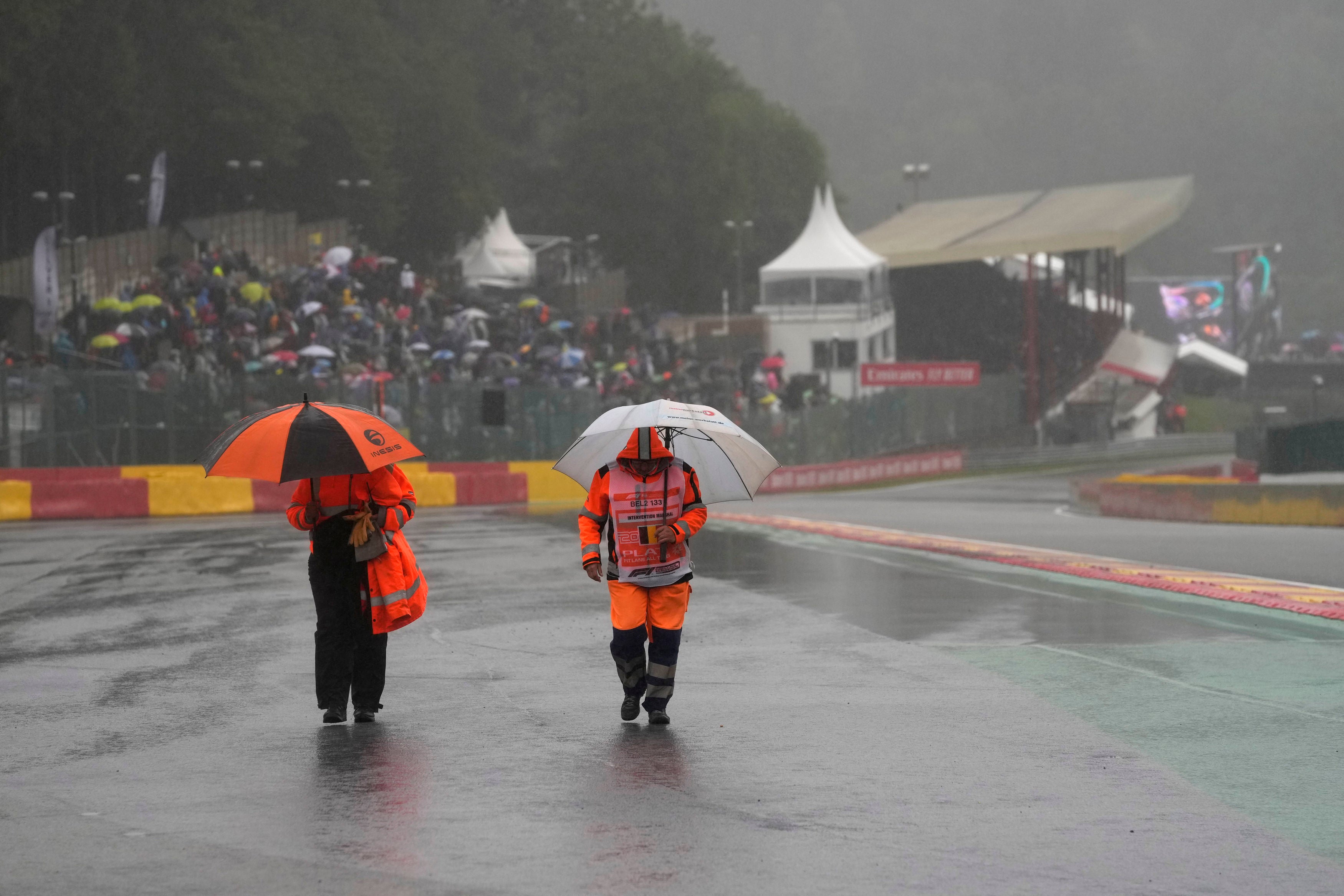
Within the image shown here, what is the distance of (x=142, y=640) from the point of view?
1155cm

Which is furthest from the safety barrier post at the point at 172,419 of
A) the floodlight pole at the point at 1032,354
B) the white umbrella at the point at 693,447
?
the floodlight pole at the point at 1032,354

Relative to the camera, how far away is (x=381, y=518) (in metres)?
8.23

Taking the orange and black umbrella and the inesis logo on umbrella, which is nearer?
the orange and black umbrella

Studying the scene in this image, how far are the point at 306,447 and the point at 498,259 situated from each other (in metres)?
60.2

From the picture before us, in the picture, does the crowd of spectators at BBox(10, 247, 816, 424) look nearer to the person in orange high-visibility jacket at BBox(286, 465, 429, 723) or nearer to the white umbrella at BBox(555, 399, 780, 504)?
the person in orange high-visibility jacket at BBox(286, 465, 429, 723)

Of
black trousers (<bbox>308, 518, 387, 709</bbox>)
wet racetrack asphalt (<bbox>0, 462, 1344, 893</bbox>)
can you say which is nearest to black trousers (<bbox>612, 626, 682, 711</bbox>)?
wet racetrack asphalt (<bbox>0, 462, 1344, 893</bbox>)

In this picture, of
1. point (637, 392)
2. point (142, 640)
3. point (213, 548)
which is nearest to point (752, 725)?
point (142, 640)

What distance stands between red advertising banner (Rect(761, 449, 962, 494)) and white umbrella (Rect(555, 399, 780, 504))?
98.6 ft

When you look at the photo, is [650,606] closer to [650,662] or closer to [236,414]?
[650,662]

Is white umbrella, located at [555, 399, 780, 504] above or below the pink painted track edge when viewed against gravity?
above

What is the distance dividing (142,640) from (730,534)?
36.4 feet

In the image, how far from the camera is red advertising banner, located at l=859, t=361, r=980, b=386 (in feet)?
179

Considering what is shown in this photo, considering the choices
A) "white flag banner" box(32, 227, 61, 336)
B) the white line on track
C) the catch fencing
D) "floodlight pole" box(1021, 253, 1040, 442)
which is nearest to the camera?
the white line on track

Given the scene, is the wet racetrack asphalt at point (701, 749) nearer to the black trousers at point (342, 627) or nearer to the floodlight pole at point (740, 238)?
the black trousers at point (342, 627)
